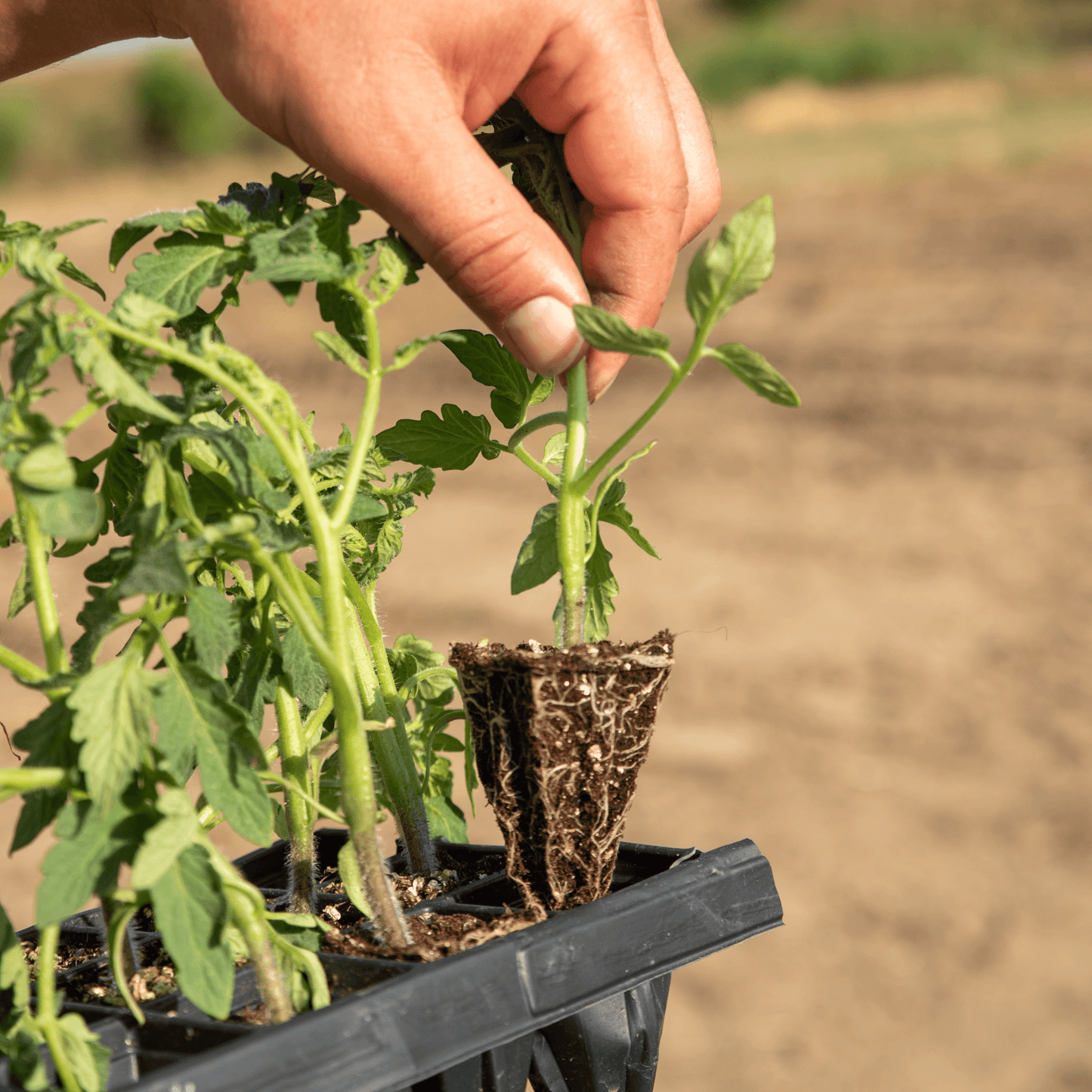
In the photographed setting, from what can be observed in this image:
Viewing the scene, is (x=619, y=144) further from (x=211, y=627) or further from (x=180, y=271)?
(x=211, y=627)

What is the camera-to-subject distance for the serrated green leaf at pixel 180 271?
2.17ft

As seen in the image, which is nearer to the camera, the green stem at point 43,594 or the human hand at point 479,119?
the green stem at point 43,594

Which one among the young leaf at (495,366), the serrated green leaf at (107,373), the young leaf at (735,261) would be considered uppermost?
the young leaf at (495,366)

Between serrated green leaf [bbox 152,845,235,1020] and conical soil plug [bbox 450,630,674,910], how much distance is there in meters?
0.25

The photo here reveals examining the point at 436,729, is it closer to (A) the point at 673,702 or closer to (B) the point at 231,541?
(B) the point at 231,541

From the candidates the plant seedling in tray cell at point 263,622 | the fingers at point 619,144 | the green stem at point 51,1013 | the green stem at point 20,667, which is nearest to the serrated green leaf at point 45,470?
the plant seedling in tray cell at point 263,622

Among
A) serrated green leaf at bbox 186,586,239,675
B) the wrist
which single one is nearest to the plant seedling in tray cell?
serrated green leaf at bbox 186,586,239,675

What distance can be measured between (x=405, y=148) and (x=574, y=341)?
169mm

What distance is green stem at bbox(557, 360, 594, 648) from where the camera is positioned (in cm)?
75

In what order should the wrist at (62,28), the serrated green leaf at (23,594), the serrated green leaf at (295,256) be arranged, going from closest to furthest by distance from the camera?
the serrated green leaf at (295,256) < the serrated green leaf at (23,594) < the wrist at (62,28)

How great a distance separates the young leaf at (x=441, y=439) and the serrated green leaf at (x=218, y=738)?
13.4 inches

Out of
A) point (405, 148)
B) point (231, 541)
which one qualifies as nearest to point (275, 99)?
point (405, 148)

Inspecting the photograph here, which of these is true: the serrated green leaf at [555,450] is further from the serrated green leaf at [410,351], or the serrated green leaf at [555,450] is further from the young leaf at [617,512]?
the serrated green leaf at [410,351]

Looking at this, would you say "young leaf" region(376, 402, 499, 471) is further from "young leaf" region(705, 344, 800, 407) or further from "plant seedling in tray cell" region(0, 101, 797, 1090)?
"young leaf" region(705, 344, 800, 407)
